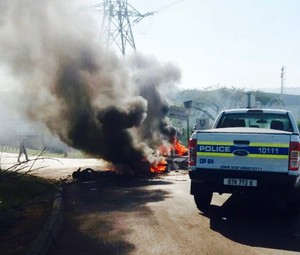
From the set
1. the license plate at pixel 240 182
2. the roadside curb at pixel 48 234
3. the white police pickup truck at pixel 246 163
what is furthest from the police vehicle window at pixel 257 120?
the roadside curb at pixel 48 234

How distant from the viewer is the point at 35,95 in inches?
706

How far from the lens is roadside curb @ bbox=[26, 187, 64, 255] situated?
4.34m

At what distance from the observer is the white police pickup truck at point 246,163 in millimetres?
5941

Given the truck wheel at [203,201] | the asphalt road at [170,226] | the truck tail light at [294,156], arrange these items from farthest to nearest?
1. the truck wheel at [203,201]
2. the truck tail light at [294,156]
3. the asphalt road at [170,226]

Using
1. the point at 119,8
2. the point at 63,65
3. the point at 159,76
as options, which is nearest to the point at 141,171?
the point at 63,65

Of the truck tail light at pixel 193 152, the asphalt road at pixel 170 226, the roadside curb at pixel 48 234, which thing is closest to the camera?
the roadside curb at pixel 48 234

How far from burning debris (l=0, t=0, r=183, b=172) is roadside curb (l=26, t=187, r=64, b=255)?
9.06m

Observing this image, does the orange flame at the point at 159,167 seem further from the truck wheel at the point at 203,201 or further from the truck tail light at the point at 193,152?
the truck tail light at the point at 193,152

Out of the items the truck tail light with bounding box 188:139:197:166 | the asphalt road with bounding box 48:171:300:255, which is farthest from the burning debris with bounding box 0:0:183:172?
the truck tail light with bounding box 188:139:197:166

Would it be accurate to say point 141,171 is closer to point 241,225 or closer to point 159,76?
Answer: point 241,225

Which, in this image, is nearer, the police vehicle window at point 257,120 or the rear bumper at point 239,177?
the rear bumper at point 239,177

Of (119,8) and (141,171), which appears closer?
(141,171)

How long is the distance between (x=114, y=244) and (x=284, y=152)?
3.11m

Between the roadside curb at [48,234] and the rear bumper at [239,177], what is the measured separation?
245 cm
